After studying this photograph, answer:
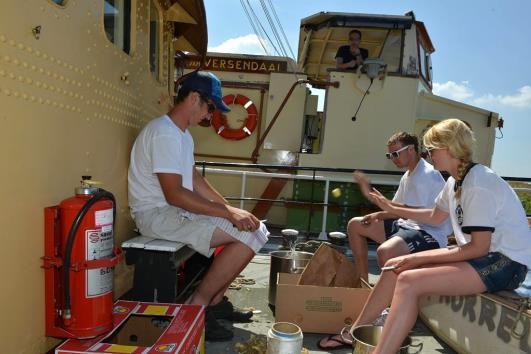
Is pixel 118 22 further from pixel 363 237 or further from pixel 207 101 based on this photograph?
pixel 363 237

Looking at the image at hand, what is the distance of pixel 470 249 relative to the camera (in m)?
2.25

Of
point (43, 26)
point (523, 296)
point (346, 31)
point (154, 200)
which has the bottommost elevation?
point (523, 296)

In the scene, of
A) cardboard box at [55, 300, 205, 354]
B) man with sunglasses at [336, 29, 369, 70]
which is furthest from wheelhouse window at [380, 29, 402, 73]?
cardboard box at [55, 300, 205, 354]

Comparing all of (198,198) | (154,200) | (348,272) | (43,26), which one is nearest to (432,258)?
(348,272)

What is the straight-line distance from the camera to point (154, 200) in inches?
111

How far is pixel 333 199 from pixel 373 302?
354 cm

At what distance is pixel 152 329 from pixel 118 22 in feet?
6.63

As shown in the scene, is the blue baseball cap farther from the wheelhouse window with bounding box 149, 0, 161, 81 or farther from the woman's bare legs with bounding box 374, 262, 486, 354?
the woman's bare legs with bounding box 374, 262, 486, 354

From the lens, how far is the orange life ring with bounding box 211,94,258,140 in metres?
6.77

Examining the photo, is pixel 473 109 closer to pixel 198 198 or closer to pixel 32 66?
pixel 198 198

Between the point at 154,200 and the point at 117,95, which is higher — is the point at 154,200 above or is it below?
below

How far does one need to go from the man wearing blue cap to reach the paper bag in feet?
1.51

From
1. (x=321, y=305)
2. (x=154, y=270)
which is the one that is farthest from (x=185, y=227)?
(x=321, y=305)

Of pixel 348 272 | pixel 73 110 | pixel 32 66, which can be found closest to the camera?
pixel 32 66
